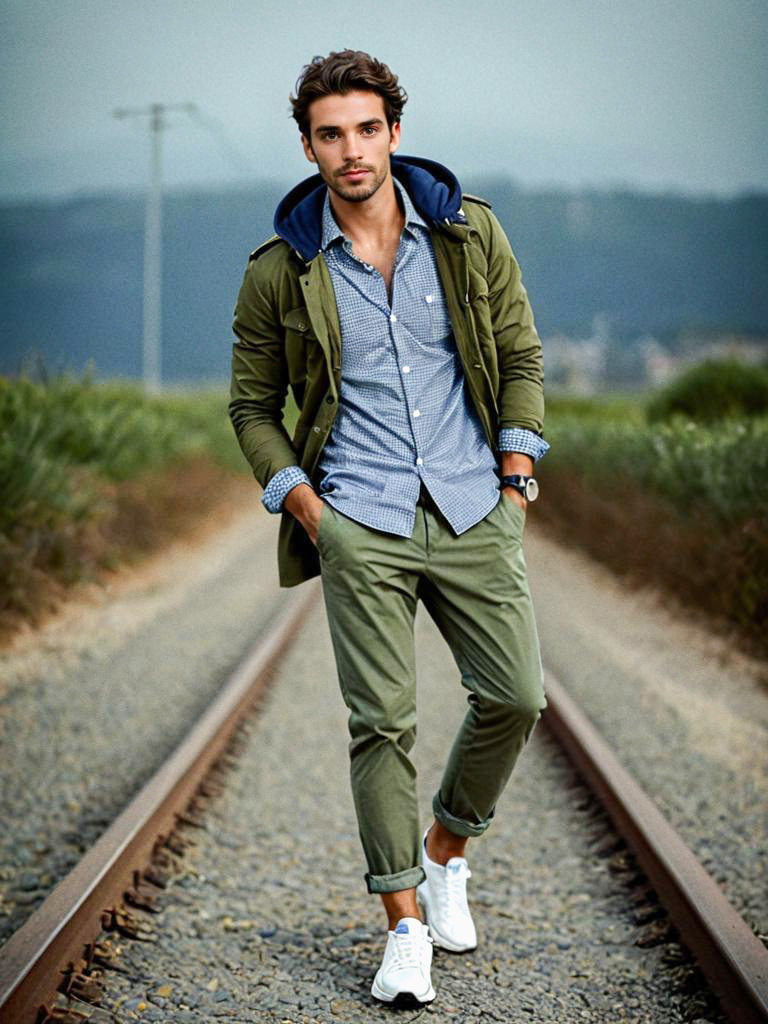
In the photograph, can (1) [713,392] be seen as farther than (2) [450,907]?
Yes

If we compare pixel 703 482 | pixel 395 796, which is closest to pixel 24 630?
pixel 703 482

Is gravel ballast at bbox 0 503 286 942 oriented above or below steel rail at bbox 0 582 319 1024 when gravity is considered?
below

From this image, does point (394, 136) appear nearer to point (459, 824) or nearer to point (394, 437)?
point (394, 437)

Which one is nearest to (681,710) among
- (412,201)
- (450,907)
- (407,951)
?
(450,907)

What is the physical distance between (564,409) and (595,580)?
12.0 m

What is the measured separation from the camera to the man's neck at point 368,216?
2.80 m

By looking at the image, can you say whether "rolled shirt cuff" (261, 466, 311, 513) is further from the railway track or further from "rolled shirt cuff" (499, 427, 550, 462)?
the railway track

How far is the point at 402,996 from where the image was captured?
281 centimetres

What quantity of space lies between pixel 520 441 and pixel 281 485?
1.92ft

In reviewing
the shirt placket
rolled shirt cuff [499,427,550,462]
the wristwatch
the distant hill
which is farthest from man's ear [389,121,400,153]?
the distant hill

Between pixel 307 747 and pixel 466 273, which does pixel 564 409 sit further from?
pixel 466 273

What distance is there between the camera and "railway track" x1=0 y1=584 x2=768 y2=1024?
8.90ft

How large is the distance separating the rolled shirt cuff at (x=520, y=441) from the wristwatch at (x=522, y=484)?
0.06 m

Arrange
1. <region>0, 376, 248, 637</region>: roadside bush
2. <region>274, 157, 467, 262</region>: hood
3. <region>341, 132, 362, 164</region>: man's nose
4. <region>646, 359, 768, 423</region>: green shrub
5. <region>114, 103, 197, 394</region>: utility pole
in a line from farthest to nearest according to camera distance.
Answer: <region>114, 103, 197, 394</region>: utility pole < <region>646, 359, 768, 423</region>: green shrub < <region>0, 376, 248, 637</region>: roadside bush < <region>274, 157, 467, 262</region>: hood < <region>341, 132, 362, 164</region>: man's nose
